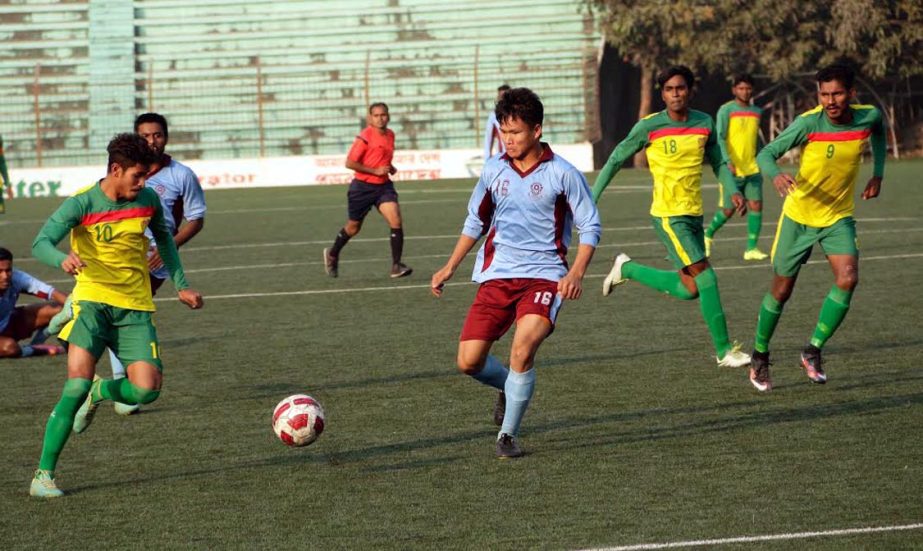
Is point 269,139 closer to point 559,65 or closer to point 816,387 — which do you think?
point 559,65

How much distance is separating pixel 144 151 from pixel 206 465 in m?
1.59

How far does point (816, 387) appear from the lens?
8750 mm

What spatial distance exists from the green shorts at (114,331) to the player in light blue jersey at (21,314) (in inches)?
179

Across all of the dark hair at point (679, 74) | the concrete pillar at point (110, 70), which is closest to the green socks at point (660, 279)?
the dark hair at point (679, 74)

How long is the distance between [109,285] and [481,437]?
207 centimetres

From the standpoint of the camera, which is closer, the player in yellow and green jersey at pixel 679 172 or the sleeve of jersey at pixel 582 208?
→ the sleeve of jersey at pixel 582 208

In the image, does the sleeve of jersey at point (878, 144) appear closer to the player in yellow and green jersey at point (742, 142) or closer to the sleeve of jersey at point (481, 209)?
the sleeve of jersey at point (481, 209)

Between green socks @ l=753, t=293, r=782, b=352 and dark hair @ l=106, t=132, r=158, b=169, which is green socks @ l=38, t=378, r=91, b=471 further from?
green socks @ l=753, t=293, r=782, b=352

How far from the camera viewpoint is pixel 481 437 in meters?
7.65

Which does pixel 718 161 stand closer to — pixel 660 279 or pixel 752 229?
pixel 660 279

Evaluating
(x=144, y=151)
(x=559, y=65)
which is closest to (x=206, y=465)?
(x=144, y=151)

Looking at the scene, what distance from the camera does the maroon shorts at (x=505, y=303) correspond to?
7.14 meters

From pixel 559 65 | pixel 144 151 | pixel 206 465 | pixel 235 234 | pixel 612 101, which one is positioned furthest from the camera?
pixel 612 101

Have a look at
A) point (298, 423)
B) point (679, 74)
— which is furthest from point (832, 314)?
point (298, 423)
